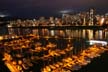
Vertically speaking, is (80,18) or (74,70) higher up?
(80,18)

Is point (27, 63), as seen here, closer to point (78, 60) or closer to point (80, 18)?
point (78, 60)

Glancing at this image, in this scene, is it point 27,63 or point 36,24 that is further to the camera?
point 36,24

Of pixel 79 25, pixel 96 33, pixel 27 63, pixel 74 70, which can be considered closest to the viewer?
pixel 74 70

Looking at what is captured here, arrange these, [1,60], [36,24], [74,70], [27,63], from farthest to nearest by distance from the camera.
A: 1. [36,24]
2. [1,60]
3. [27,63]
4. [74,70]

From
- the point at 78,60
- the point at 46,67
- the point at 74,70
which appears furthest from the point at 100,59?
the point at 46,67

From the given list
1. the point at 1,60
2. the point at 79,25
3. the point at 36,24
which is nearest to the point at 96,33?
the point at 79,25

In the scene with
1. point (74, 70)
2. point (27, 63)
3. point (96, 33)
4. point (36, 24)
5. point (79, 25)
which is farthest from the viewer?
point (36, 24)

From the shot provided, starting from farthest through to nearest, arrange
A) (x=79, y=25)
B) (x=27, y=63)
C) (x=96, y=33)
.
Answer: (x=79, y=25) < (x=96, y=33) < (x=27, y=63)

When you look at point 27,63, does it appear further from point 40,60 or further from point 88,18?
point 88,18

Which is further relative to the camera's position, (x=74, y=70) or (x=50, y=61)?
(x=50, y=61)
